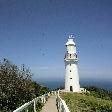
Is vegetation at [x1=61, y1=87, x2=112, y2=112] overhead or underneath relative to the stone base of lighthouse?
underneath

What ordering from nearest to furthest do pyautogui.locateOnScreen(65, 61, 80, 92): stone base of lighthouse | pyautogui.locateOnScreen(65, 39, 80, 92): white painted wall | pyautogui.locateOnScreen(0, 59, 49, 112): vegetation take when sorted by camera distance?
pyautogui.locateOnScreen(0, 59, 49, 112): vegetation → pyautogui.locateOnScreen(65, 61, 80, 92): stone base of lighthouse → pyautogui.locateOnScreen(65, 39, 80, 92): white painted wall

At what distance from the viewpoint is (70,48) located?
2371 inches

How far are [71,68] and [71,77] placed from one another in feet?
5.50

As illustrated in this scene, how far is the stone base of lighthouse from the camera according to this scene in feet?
196

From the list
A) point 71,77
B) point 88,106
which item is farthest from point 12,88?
point 71,77

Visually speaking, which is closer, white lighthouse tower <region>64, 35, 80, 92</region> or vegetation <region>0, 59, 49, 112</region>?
vegetation <region>0, 59, 49, 112</region>

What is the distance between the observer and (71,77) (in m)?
60.0

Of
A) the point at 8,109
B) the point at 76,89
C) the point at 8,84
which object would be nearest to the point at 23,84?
the point at 8,84

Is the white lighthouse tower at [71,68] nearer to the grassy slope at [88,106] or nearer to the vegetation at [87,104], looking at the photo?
the vegetation at [87,104]

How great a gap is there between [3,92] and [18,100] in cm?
204

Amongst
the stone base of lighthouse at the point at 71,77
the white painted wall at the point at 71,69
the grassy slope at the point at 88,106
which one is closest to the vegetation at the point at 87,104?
the grassy slope at the point at 88,106

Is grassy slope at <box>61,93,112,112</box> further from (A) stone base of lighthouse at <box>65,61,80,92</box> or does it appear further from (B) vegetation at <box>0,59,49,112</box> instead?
(A) stone base of lighthouse at <box>65,61,80,92</box>

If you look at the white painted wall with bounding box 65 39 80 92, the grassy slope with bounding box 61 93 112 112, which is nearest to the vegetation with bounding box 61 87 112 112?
the grassy slope with bounding box 61 93 112 112

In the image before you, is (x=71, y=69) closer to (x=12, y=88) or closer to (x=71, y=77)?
(x=71, y=77)
